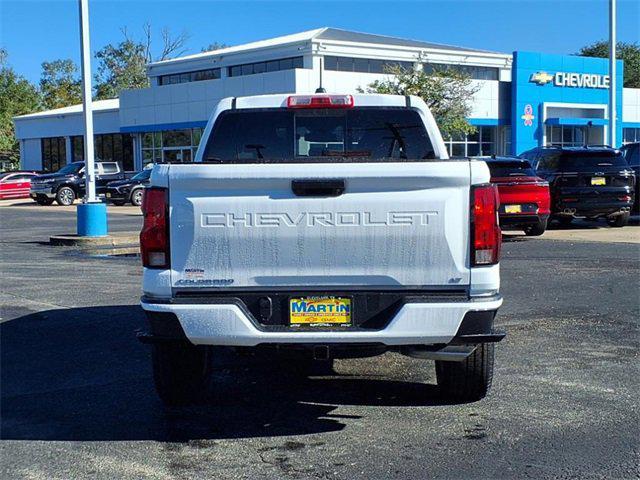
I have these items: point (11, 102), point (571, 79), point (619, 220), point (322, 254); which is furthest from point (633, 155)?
point (11, 102)

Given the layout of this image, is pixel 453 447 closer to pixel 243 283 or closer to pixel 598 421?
pixel 598 421

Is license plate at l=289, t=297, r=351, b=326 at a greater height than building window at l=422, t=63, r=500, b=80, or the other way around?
building window at l=422, t=63, r=500, b=80

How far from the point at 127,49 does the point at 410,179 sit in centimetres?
8803

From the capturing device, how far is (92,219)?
18.1 m

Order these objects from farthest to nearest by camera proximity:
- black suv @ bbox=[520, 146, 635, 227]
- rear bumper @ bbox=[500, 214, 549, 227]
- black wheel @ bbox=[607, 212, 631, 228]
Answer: black wheel @ bbox=[607, 212, 631, 228] → black suv @ bbox=[520, 146, 635, 227] → rear bumper @ bbox=[500, 214, 549, 227]

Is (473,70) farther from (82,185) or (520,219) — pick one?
(520,219)

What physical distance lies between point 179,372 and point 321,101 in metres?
2.27

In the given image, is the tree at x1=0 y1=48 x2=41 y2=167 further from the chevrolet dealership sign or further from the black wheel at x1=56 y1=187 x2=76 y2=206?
Result: the chevrolet dealership sign

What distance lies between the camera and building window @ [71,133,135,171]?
170 feet

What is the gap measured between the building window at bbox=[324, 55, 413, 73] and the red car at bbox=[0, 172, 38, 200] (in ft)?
54.0

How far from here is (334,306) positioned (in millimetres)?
4879

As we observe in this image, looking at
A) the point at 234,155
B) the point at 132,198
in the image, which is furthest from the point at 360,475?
the point at 132,198

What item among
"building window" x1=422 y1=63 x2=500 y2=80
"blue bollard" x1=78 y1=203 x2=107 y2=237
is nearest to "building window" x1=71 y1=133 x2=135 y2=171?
"building window" x1=422 y1=63 x2=500 y2=80

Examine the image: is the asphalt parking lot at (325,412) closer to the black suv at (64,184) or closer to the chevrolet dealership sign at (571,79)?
the black suv at (64,184)
